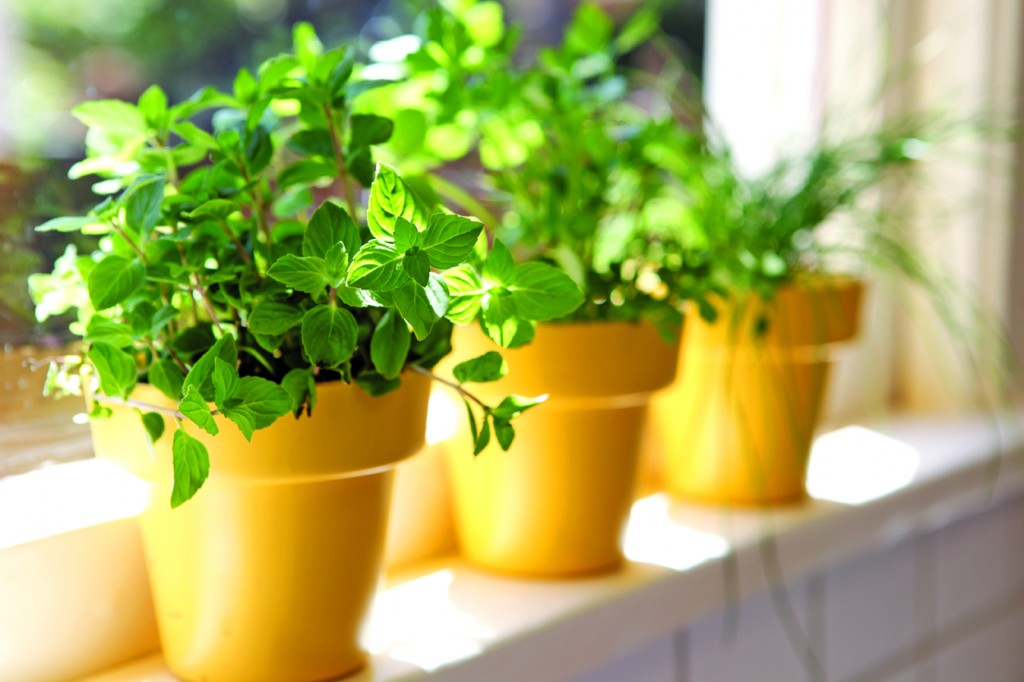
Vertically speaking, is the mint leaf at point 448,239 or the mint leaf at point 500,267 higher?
the mint leaf at point 448,239

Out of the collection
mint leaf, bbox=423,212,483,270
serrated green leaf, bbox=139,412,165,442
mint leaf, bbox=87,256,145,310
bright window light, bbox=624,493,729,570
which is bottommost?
bright window light, bbox=624,493,729,570

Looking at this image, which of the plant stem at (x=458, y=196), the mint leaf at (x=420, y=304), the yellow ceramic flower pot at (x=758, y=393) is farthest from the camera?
the yellow ceramic flower pot at (x=758, y=393)

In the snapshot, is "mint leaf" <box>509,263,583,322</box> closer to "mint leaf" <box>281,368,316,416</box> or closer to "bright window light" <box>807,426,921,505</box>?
"mint leaf" <box>281,368,316,416</box>

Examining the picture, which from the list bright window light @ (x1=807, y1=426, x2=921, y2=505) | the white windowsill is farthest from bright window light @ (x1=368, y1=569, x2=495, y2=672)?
bright window light @ (x1=807, y1=426, x2=921, y2=505)

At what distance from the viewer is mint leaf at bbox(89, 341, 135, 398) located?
501 mm

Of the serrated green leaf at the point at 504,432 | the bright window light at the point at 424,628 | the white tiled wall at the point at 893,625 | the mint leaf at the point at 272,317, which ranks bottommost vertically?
the white tiled wall at the point at 893,625

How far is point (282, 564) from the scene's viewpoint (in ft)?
1.84

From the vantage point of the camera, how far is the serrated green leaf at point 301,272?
1.43 feet

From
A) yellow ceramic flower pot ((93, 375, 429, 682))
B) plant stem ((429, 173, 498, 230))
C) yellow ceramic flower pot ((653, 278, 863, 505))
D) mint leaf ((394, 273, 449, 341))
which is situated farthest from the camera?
yellow ceramic flower pot ((653, 278, 863, 505))

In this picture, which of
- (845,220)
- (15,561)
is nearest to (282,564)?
(15,561)

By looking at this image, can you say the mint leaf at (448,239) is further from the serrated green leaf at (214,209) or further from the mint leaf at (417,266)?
the serrated green leaf at (214,209)

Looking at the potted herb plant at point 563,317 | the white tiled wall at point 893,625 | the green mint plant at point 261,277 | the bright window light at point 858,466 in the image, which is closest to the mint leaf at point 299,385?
the green mint plant at point 261,277

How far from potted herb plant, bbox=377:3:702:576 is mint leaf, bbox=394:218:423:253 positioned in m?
0.25

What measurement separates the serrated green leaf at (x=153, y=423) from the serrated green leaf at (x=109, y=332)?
4 centimetres
